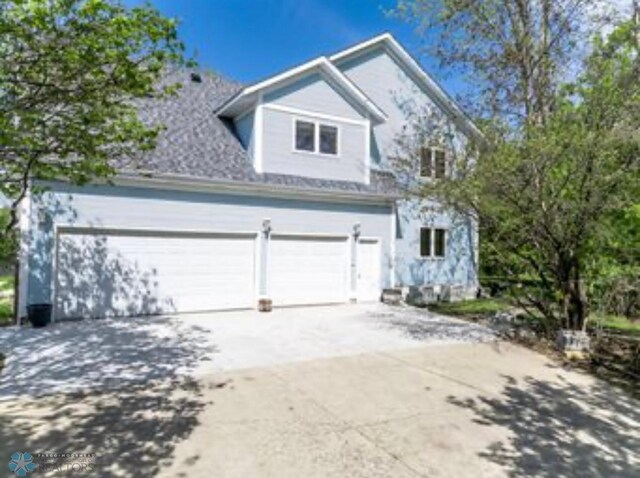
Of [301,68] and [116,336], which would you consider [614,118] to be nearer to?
[301,68]

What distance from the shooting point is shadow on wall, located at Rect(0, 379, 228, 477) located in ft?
13.3

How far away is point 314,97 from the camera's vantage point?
13.8 metres

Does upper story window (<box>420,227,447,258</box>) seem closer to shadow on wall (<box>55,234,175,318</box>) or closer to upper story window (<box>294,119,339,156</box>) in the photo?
upper story window (<box>294,119,339,156</box>)

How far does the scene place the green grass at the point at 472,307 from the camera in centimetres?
1354

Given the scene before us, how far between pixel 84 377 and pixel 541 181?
811cm

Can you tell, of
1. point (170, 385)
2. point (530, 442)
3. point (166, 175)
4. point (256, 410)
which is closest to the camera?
point (530, 442)

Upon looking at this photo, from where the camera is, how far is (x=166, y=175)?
35.8 ft

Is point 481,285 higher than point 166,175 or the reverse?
the reverse

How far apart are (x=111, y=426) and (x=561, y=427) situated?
5.13 m

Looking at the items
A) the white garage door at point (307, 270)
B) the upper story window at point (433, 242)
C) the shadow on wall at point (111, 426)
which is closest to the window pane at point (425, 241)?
the upper story window at point (433, 242)

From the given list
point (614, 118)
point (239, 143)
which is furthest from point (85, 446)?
point (239, 143)

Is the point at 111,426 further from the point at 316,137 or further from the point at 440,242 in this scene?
the point at 440,242

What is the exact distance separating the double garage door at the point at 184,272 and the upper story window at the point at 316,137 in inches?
111

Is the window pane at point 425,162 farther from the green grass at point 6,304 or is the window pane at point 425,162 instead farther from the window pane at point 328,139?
the green grass at point 6,304
